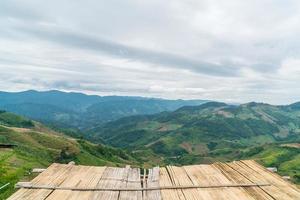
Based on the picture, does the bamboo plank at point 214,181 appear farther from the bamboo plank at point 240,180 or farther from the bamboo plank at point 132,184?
the bamboo plank at point 132,184

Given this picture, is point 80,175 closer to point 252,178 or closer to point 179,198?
point 179,198

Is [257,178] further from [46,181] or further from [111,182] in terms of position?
[46,181]

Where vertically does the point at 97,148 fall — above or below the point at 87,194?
below

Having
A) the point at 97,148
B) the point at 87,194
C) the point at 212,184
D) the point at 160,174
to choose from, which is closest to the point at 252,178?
the point at 212,184

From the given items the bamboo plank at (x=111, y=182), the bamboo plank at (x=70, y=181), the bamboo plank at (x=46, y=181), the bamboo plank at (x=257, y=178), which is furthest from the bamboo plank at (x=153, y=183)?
the bamboo plank at (x=257, y=178)

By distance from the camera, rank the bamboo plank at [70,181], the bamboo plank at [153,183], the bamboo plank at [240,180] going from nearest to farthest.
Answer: the bamboo plank at [70,181] < the bamboo plank at [153,183] < the bamboo plank at [240,180]

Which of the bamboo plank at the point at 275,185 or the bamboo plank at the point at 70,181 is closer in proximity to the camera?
the bamboo plank at the point at 70,181

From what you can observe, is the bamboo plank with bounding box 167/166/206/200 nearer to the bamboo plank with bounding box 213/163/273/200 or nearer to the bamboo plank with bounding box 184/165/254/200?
the bamboo plank with bounding box 184/165/254/200

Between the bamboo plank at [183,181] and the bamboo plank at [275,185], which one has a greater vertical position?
the bamboo plank at [275,185]

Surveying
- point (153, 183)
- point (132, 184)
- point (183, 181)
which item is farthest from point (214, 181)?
point (132, 184)
